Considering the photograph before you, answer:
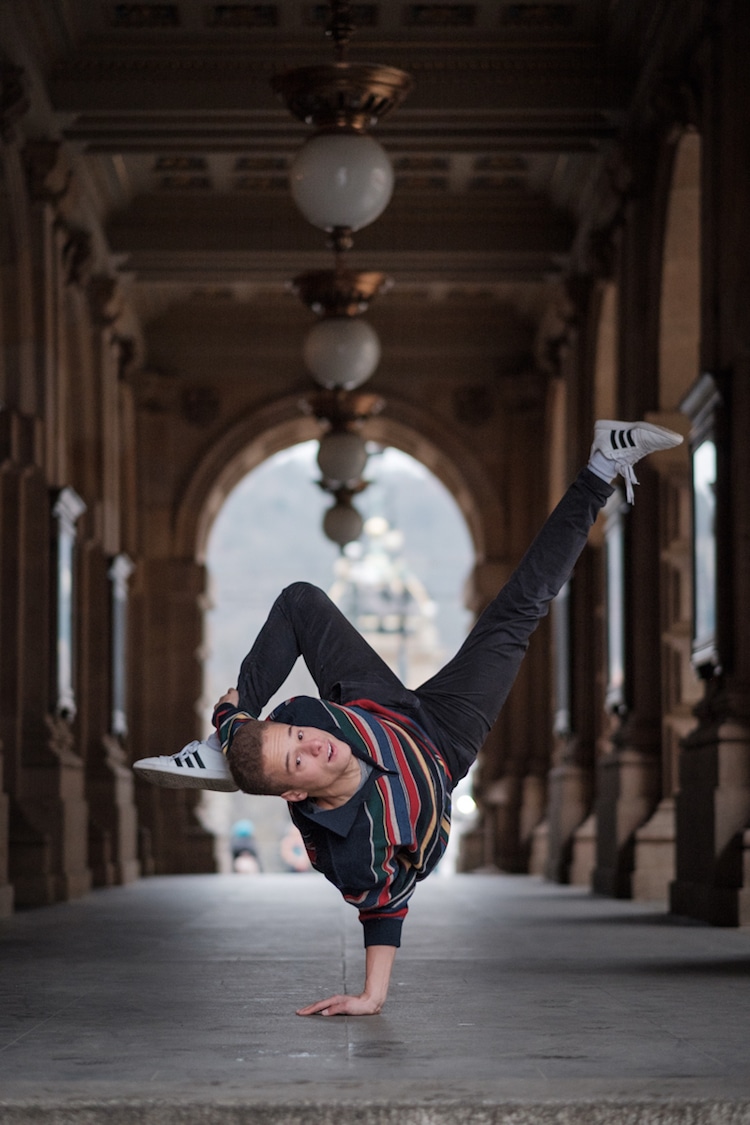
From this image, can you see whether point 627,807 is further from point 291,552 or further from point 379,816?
point 291,552

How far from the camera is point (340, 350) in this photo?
41.5 feet

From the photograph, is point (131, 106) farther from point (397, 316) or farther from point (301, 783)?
point (301, 783)

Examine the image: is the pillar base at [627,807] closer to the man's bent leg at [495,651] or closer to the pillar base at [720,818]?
the pillar base at [720,818]

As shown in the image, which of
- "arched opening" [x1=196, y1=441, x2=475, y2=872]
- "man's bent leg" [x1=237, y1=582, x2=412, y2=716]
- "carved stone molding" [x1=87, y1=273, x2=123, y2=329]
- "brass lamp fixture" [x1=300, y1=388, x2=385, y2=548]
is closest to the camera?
"man's bent leg" [x1=237, y1=582, x2=412, y2=716]

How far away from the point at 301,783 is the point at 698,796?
6.81 metres

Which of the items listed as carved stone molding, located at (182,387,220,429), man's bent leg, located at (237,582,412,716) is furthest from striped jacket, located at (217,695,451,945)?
carved stone molding, located at (182,387,220,429)

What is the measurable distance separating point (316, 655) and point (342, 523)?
495 inches

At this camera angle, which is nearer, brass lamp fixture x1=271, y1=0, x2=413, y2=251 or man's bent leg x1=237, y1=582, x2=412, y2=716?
man's bent leg x1=237, y1=582, x2=412, y2=716

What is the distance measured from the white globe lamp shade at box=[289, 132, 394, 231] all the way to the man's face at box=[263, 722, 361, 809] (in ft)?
16.0

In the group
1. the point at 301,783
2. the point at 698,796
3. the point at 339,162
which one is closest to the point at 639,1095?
the point at 301,783

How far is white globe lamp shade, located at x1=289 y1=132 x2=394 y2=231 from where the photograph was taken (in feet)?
30.0

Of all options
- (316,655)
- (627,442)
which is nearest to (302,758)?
(316,655)

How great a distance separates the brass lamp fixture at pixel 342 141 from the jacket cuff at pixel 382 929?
4885 millimetres

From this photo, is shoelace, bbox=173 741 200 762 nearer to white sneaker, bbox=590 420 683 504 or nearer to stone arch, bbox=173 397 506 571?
white sneaker, bbox=590 420 683 504
